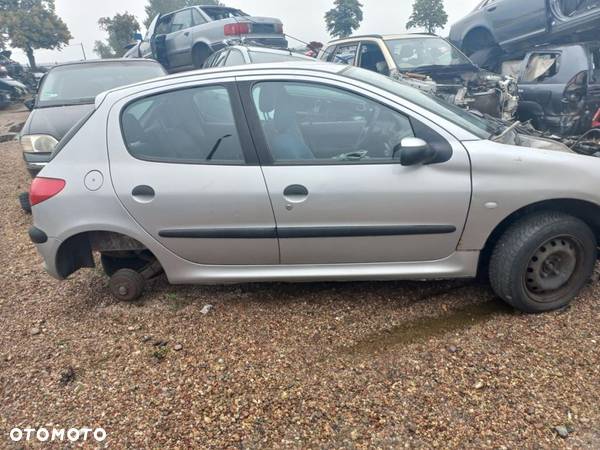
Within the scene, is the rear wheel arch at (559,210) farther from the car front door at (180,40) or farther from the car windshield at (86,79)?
the car front door at (180,40)

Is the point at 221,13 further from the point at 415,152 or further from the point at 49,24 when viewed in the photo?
the point at 49,24

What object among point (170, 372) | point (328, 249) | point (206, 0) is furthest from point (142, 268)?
point (206, 0)

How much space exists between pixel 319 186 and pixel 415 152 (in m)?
0.58

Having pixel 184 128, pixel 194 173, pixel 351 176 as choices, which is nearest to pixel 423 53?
pixel 351 176

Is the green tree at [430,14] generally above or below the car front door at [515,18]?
above

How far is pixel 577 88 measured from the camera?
5691 millimetres

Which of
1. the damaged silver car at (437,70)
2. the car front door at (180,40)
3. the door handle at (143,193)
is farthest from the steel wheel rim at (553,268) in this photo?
the car front door at (180,40)

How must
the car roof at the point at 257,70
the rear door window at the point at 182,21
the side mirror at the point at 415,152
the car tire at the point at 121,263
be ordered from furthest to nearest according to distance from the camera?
1. the rear door window at the point at 182,21
2. the car tire at the point at 121,263
3. the car roof at the point at 257,70
4. the side mirror at the point at 415,152

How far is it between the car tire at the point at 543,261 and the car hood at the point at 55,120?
4.25 m

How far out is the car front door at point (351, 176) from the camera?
8.20ft

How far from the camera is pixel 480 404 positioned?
207 cm

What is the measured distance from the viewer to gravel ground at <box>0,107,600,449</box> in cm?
200

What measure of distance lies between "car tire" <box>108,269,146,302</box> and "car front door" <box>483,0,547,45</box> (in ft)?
25.2

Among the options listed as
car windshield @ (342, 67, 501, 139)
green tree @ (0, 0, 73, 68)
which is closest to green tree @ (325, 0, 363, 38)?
green tree @ (0, 0, 73, 68)
